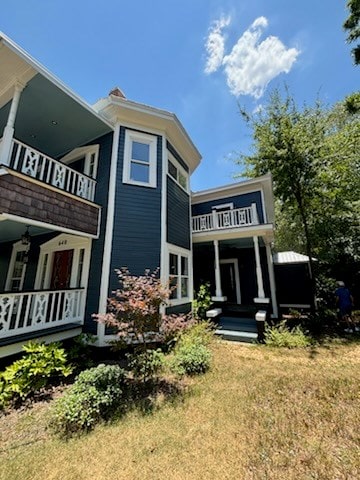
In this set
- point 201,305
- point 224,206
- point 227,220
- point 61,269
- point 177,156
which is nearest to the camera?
point 61,269

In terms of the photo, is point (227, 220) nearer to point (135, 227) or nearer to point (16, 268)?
point (135, 227)

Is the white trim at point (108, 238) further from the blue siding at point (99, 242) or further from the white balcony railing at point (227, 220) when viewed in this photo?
the white balcony railing at point (227, 220)

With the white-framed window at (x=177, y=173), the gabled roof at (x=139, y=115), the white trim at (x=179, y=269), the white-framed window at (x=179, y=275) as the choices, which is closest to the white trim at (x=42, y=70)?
the gabled roof at (x=139, y=115)

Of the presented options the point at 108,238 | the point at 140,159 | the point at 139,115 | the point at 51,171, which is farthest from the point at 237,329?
the point at 139,115

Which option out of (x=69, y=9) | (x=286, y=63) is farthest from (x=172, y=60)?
(x=286, y=63)

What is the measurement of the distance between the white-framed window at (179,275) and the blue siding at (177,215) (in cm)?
45

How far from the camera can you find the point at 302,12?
7473mm

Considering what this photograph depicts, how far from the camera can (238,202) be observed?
1169 centimetres

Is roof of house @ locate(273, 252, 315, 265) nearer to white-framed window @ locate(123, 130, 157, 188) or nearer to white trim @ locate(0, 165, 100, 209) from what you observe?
white-framed window @ locate(123, 130, 157, 188)

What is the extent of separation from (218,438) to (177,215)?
6.98m

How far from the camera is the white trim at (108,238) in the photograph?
608 centimetres

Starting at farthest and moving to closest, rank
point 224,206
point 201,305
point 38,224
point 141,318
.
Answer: point 224,206 → point 201,305 → point 38,224 → point 141,318

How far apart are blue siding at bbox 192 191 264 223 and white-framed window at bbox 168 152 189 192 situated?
284 cm

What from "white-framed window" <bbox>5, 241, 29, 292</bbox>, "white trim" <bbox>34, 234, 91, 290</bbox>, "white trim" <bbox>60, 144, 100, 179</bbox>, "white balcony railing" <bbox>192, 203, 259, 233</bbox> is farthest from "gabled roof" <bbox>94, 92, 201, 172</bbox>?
"white-framed window" <bbox>5, 241, 29, 292</bbox>
